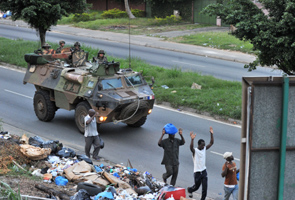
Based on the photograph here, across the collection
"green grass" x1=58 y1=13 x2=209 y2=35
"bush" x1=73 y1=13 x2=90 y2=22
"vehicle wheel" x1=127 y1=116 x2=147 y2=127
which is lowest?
"vehicle wheel" x1=127 y1=116 x2=147 y2=127

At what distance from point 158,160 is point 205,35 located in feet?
77.4

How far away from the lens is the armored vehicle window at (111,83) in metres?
13.7

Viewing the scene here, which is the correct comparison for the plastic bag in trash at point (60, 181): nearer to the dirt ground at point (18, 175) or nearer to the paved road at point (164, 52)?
the dirt ground at point (18, 175)

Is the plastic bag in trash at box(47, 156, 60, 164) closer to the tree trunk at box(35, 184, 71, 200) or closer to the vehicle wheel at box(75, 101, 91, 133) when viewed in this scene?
the tree trunk at box(35, 184, 71, 200)

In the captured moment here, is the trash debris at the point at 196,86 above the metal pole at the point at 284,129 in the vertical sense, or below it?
below

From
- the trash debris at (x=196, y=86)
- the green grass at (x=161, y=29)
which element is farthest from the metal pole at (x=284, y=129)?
the green grass at (x=161, y=29)

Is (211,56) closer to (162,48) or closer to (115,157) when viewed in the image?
(162,48)

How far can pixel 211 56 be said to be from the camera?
27.9 meters

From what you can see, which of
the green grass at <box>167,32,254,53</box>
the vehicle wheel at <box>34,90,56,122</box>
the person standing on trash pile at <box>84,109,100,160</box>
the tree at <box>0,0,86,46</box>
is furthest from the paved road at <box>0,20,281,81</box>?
the person standing on trash pile at <box>84,109,100,160</box>

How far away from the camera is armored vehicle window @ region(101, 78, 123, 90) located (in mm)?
13741

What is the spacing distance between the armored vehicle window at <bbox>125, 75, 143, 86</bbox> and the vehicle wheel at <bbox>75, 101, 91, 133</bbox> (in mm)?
1430

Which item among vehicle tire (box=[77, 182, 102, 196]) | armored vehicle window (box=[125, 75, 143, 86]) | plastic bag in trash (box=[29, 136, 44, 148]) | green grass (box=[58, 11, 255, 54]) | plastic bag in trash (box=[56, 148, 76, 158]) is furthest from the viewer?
green grass (box=[58, 11, 255, 54])

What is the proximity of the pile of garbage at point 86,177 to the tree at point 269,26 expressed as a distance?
15.5 feet

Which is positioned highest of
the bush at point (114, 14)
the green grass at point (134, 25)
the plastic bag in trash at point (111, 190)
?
the bush at point (114, 14)
